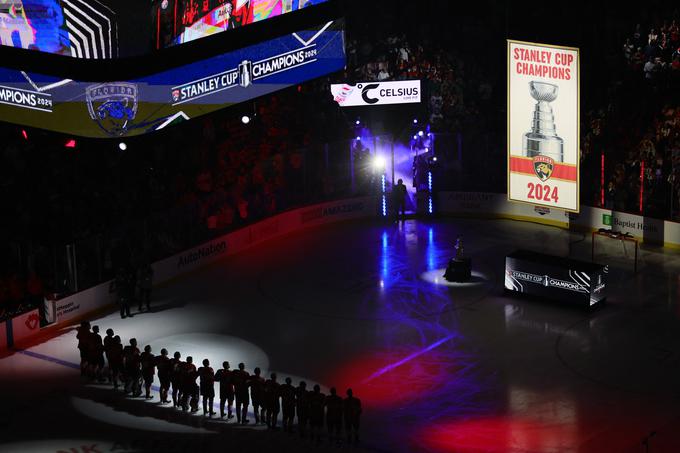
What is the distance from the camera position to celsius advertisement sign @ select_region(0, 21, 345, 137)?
31.3 metres

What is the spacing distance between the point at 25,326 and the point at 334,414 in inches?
426

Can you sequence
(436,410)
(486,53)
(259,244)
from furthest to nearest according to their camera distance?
(486,53) → (259,244) → (436,410)

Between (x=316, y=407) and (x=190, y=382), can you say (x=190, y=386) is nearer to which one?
(x=190, y=382)

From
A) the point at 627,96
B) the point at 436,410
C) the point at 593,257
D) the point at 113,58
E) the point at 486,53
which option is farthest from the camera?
the point at 486,53

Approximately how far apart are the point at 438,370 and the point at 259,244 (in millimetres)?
12583

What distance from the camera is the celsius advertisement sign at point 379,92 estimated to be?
40219 mm

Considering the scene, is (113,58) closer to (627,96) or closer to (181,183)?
(181,183)

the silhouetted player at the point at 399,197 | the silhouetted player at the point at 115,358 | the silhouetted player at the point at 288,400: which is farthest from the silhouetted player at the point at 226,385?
the silhouetted player at the point at 399,197

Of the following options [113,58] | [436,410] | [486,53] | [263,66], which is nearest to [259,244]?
[263,66]

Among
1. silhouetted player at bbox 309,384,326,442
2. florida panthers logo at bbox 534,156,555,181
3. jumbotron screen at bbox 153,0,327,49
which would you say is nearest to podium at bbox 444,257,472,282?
florida panthers logo at bbox 534,156,555,181

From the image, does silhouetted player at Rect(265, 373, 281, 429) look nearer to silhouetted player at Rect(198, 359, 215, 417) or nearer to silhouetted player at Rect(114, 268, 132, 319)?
silhouetted player at Rect(198, 359, 215, 417)

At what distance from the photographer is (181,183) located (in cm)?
3734

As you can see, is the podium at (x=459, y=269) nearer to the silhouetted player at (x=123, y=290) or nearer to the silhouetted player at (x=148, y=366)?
the silhouetted player at (x=123, y=290)

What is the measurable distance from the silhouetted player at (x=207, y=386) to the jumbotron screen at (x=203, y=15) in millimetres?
13200
